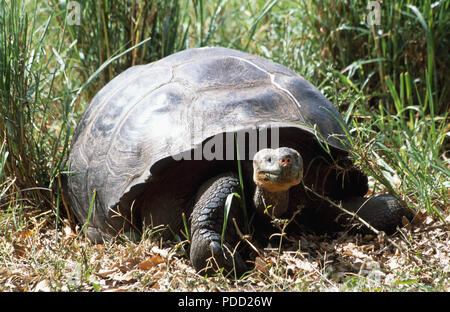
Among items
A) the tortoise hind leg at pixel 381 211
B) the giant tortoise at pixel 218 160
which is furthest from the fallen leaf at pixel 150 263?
the tortoise hind leg at pixel 381 211

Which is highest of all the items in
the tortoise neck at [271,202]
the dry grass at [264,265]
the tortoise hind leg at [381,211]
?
the tortoise neck at [271,202]

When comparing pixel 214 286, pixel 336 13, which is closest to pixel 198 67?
pixel 214 286

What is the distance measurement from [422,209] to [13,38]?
2.63 metres

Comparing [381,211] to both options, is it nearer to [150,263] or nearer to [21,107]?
[150,263]

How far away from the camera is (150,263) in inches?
125

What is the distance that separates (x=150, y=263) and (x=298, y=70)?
251cm

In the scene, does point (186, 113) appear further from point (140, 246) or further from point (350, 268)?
point (350, 268)

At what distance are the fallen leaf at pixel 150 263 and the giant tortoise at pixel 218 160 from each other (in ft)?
0.66

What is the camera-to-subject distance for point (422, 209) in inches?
143

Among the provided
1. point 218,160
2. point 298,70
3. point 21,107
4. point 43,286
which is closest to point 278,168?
point 218,160

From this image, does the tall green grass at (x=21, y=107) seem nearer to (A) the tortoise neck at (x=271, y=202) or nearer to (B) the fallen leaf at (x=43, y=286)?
(B) the fallen leaf at (x=43, y=286)

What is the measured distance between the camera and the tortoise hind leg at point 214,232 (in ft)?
9.81

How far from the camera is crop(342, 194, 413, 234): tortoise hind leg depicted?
134 inches

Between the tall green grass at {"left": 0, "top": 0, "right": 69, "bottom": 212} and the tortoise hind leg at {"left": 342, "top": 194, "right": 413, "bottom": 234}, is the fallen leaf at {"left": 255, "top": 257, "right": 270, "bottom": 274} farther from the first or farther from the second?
the tall green grass at {"left": 0, "top": 0, "right": 69, "bottom": 212}
